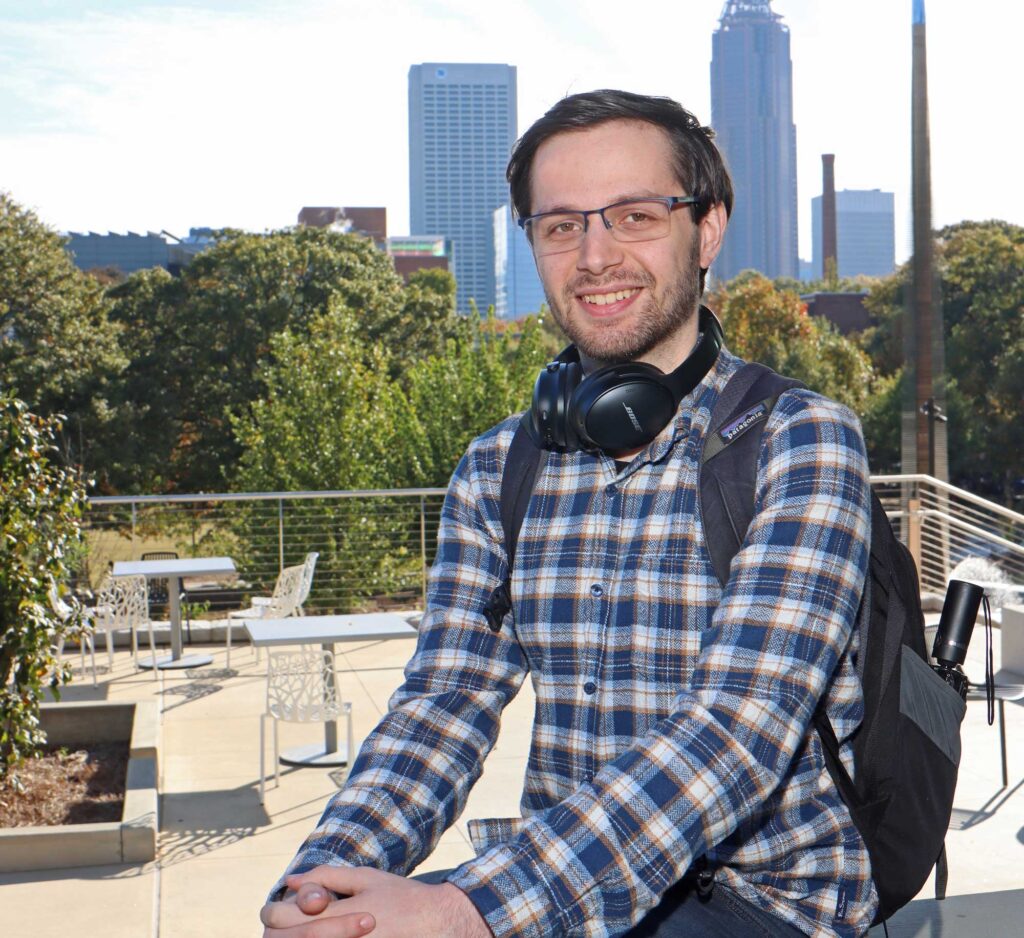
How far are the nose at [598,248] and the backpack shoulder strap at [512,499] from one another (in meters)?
0.24

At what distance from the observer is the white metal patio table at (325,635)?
228 inches

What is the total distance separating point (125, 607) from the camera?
8445mm

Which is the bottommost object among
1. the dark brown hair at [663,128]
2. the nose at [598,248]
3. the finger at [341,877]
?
the finger at [341,877]

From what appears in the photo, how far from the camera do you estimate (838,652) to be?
1.39 m

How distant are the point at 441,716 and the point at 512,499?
297 millimetres

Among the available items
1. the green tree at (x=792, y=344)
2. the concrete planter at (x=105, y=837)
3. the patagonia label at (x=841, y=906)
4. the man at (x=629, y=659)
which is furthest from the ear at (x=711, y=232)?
the green tree at (x=792, y=344)

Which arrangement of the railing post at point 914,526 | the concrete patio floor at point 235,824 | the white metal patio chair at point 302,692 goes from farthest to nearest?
1. the railing post at point 914,526
2. the white metal patio chair at point 302,692
3. the concrete patio floor at point 235,824

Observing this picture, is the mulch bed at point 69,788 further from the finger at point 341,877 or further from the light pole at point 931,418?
the light pole at point 931,418

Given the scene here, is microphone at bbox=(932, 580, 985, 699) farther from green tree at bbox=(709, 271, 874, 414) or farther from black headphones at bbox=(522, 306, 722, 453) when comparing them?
green tree at bbox=(709, 271, 874, 414)

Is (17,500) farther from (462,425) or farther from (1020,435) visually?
(1020,435)

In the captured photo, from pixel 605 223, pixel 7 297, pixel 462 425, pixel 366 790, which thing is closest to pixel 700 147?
pixel 605 223

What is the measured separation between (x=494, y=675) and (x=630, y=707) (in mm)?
215

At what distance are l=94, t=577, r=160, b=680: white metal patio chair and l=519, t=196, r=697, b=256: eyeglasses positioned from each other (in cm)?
696

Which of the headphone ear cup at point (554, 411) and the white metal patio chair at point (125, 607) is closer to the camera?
the headphone ear cup at point (554, 411)
